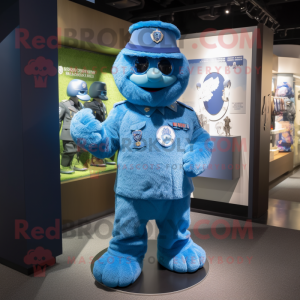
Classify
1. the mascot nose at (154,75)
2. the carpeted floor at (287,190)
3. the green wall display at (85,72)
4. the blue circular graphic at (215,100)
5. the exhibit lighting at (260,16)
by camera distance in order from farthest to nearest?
the exhibit lighting at (260,16) → the carpeted floor at (287,190) → the blue circular graphic at (215,100) → the green wall display at (85,72) → the mascot nose at (154,75)

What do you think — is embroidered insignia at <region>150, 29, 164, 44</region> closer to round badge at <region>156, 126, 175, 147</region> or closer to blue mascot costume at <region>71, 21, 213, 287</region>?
blue mascot costume at <region>71, 21, 213, 287</region>

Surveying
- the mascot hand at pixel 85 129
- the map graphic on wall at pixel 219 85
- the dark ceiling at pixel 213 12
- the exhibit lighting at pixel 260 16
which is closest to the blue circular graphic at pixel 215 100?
the map graphic on wall at pixel 219 85

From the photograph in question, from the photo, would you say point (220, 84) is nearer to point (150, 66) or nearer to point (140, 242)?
point (150, 66)

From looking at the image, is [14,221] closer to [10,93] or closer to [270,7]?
[10,93]

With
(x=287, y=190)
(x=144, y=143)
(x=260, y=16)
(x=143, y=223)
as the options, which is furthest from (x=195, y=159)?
(x=260, y=16)

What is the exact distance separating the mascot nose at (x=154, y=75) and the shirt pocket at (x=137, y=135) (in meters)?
0.31

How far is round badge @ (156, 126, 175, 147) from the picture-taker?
245 centimetres

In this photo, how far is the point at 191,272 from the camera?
8.81 ft

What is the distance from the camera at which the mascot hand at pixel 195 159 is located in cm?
246

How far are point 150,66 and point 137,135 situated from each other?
0.47m

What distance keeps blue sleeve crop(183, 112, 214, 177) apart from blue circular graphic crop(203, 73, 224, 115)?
1622 mm

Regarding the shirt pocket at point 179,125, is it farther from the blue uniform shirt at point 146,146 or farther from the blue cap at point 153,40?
the blue cap at point 153,40

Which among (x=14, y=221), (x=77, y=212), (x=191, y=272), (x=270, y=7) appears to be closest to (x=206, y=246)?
(x=191, y=272)

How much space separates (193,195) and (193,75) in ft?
4.95
